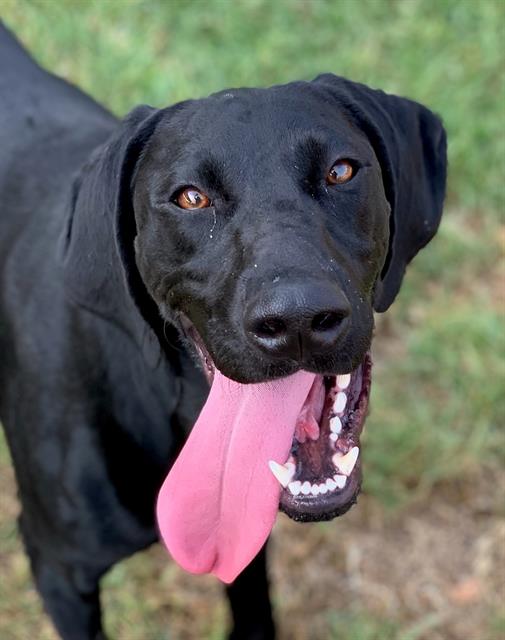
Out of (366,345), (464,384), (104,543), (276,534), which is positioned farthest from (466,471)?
(366,345)

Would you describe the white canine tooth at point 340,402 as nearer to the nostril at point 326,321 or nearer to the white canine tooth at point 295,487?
the white canine tooth at point 295,487

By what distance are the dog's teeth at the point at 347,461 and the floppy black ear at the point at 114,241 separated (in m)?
0.50

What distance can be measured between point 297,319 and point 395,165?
725mm

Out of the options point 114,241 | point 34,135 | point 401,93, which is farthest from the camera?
point 401,93

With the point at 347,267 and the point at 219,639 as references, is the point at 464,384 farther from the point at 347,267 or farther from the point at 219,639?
the point at 347,267

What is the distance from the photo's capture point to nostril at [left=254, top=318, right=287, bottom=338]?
2.01m

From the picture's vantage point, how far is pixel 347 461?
2.29m

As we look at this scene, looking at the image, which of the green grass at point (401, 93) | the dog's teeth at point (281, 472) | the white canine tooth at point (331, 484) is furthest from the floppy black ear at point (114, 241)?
the green grass at point (401, 93)

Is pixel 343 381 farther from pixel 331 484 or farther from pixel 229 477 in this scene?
pixel 229 477

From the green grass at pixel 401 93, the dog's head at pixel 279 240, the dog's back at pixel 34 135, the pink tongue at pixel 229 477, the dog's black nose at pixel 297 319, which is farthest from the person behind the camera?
the green grass at pixel 401 93

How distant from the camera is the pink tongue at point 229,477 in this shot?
2.37 meters

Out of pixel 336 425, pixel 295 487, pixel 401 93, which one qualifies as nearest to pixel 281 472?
pixel 295 487

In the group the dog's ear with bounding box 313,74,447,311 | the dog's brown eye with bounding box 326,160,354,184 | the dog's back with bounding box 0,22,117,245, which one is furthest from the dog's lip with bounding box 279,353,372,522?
the dog's back with bounding box 0,22,117,245

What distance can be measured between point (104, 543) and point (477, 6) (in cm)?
366
